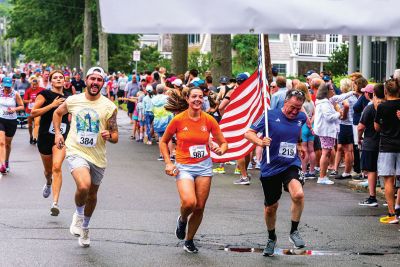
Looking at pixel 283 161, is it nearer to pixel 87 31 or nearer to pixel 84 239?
pixel 84 239

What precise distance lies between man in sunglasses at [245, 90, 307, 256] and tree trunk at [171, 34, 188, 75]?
2379 cm

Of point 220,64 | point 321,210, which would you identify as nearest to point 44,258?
point 321,210

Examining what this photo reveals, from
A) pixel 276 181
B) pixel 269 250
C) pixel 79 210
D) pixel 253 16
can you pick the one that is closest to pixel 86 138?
pixel 79 210

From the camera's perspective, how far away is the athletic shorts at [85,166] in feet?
32.3

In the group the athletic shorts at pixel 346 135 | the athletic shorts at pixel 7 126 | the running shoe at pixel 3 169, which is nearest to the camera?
the athletic shorts at pixel 346 135

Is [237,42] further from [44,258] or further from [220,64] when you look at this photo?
[44,258]

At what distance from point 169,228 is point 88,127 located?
6.41 ft

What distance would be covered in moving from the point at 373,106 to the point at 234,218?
2540 mm

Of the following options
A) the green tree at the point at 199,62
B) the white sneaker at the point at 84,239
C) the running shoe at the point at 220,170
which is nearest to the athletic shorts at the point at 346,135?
the running shoe at the point at 220,170

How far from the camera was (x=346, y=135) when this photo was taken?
663 inches

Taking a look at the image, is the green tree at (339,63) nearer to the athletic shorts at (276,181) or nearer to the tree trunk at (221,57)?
the tree trunk at (221,57)

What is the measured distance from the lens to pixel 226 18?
8602 mm

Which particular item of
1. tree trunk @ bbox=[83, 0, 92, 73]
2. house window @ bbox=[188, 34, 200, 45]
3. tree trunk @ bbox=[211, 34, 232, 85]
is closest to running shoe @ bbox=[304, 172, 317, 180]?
tree trunk @ bbox=[211, 34, 232, 85]

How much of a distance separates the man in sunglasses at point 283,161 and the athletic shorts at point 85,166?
1683mm
